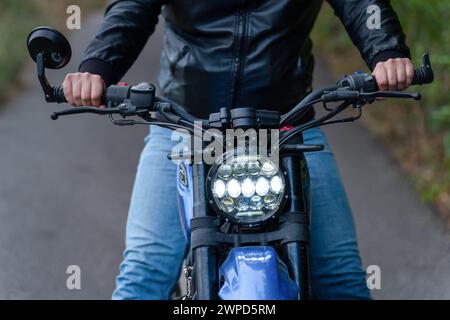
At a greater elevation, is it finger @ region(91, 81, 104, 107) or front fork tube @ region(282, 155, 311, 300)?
finger @ region(91, 81, 104, 107)

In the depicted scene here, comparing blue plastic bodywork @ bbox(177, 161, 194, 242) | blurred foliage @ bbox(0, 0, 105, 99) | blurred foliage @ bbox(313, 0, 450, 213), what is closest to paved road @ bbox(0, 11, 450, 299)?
blurred foliage @ bbox(313, 0, 450, 213)

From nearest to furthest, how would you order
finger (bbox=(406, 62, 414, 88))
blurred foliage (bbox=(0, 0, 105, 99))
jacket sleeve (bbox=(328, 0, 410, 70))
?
1. finger (bbox=(406, 62, 414, 88))
2. jacket sleeve (bbox=(328, 0, 410, 70))
3. blurred foliage (bbox=(0, 0, 105, 99))

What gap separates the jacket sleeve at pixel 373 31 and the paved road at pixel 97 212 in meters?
2.25

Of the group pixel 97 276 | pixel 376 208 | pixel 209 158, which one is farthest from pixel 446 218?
pixel 209 158

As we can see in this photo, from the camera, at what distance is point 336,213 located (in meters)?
3.19

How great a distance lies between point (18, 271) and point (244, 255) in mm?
3362

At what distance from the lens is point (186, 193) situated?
272 centimetres

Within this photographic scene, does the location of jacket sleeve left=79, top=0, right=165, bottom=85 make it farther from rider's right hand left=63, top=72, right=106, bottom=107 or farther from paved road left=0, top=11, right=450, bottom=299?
paved road left=0, top=11, right=450, bottom=299

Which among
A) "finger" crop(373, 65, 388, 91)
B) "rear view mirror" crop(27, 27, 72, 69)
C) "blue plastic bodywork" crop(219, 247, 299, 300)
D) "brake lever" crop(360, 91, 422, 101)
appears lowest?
"blue plastic bodywork" crop(219, 247, 299, 300)

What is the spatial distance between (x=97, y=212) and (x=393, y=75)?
4.19 meters

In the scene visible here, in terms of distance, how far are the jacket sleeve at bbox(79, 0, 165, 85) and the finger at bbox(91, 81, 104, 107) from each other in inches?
9.5

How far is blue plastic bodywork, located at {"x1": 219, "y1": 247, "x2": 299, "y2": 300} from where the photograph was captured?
227 cm
